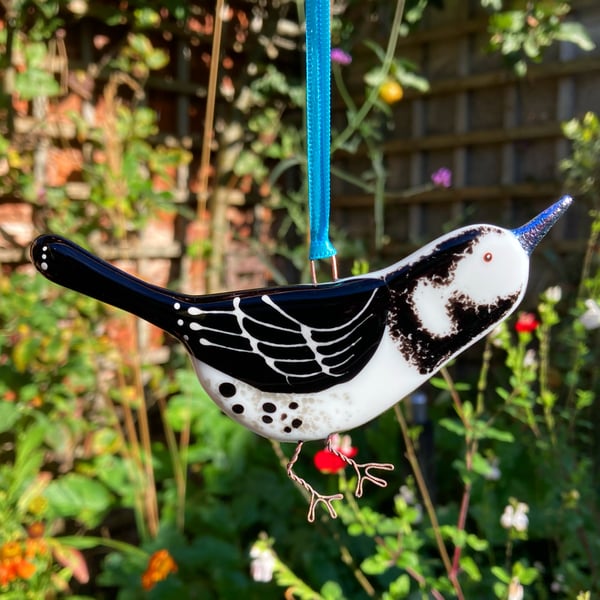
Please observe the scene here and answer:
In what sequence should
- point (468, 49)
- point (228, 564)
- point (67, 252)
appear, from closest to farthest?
point (67, 252), point (228, 564), point (468, 49)

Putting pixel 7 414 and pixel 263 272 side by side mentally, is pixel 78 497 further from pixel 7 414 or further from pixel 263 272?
pixel 263 272

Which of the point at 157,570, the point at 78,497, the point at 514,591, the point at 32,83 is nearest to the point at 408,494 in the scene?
the point at 514,591

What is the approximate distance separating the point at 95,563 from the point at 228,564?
62 centimetres

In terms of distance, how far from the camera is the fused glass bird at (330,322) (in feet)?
1.34

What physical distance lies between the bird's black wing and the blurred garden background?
0.40 meters

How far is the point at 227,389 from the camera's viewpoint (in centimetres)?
43

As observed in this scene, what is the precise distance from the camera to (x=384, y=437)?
1477 millimetres

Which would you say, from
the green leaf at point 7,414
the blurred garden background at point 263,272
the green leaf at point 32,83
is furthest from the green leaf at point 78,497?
the green leaf at point 32,83

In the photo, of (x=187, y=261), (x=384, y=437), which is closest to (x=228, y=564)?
(x=384, y=437)

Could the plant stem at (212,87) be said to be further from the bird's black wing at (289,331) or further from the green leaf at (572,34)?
the green leaf at (572,34)

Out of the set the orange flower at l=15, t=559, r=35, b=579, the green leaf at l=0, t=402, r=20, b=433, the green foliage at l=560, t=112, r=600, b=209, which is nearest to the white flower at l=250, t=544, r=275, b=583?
the orange flower at l=15, t=559, r=35, b=579

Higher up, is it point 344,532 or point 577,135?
point 577,135

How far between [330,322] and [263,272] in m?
1.63

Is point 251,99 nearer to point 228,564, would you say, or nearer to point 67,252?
point 228,564
